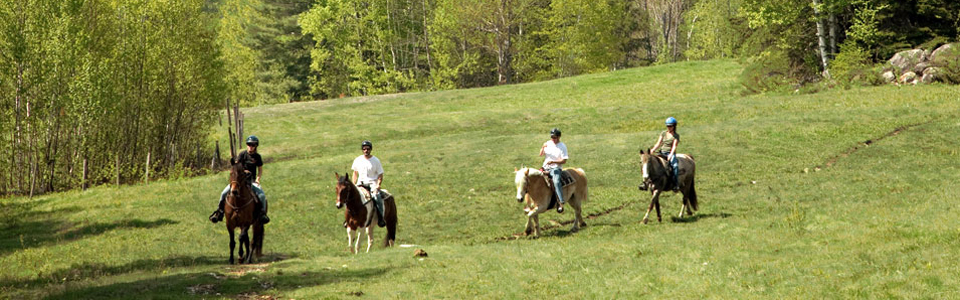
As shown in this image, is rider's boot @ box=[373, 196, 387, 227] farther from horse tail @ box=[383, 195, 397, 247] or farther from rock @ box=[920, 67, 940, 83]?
rock @ box=[920, 67, 940, 83]

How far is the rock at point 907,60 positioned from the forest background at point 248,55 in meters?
0.79

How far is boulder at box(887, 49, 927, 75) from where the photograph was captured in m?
52.7

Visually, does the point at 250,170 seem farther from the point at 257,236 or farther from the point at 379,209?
the point at 379,209

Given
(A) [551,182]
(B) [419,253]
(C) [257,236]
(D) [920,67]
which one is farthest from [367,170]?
(D) [920,67]

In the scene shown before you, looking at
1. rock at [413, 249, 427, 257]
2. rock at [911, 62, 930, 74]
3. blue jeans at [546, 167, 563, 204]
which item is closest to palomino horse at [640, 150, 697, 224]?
blue jeans at [546, 167, 563, 204]

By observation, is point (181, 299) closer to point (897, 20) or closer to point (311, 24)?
point (897, 20)

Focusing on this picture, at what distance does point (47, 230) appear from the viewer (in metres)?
30.0

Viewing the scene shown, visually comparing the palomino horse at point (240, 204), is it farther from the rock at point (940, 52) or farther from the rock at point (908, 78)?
the rock at point (940, 52)

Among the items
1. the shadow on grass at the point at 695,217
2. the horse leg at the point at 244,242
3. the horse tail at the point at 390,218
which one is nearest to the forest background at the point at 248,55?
the horse leg at the point at 244,242

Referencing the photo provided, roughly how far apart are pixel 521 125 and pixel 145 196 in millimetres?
27091

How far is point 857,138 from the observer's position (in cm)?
3812

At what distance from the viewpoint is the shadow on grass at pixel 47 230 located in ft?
91.0

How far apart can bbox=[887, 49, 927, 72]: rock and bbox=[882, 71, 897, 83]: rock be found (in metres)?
0.57

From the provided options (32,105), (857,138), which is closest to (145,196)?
(32,105)
